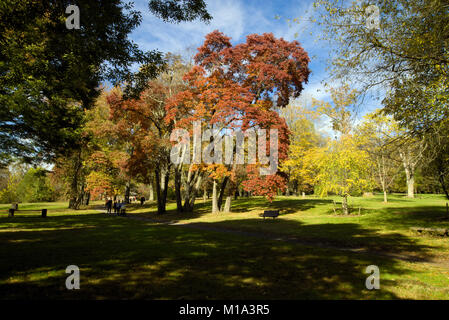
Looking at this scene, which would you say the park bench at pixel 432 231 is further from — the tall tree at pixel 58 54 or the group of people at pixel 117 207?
the group of people at pixel 117 207

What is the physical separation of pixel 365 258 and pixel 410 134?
5.67m

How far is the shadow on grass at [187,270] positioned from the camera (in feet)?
14.8

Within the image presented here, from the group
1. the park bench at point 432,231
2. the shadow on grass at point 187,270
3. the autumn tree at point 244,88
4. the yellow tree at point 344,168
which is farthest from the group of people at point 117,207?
the park bench at point 432,231

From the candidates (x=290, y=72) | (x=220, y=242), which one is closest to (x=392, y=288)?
(x=220, y=242)

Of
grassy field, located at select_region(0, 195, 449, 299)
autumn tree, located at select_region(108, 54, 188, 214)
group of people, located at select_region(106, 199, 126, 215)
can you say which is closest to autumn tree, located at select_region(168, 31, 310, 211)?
autumn tree, located at select_region(108, 54, 188, 214)

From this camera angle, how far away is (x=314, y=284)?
502 centimetres

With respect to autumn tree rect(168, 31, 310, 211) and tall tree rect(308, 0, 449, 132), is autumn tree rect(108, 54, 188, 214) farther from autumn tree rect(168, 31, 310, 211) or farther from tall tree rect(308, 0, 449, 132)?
tall tree rect(308, 0, 449, 132)

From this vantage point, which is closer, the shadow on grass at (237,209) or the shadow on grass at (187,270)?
the shadow on grass at (187,270)

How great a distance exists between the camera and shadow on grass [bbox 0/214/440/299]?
4504 millimetres

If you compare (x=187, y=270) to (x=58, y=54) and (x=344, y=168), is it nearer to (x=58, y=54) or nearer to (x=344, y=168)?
(x=58, y=54)

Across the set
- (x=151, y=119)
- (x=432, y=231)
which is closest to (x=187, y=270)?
(x=432, y=231)

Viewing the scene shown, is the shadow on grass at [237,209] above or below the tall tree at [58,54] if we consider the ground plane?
below
